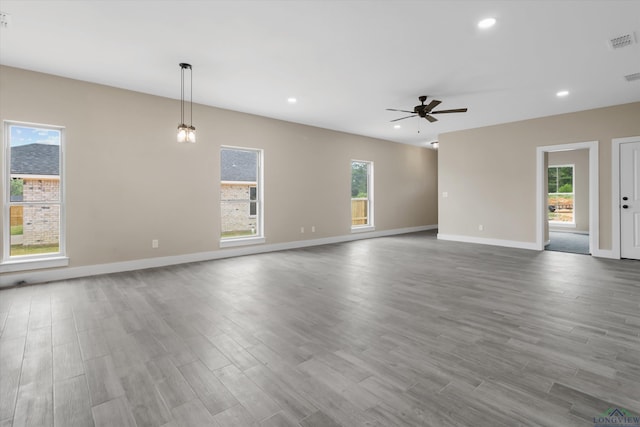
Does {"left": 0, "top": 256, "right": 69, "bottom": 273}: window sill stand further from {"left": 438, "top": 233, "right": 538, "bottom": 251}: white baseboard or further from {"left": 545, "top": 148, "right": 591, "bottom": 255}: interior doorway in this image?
{"left": 545, "top": 148, "right": 591, "bottom": 255}: interior doorway

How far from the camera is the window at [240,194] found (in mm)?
6094

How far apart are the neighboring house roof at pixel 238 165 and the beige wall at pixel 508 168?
4993mm

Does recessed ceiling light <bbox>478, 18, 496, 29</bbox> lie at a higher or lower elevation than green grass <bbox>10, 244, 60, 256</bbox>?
higher

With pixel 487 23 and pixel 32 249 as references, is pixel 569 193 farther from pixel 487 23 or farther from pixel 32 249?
pixel 32 249

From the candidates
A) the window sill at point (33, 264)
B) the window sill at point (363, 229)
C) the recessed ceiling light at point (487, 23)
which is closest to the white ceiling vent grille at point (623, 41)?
the recessed ceiling light at point (487, 23)

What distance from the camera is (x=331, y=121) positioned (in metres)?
6.96

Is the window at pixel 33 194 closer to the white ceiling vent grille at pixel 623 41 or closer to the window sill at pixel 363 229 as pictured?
the window sill at pixel 363 229

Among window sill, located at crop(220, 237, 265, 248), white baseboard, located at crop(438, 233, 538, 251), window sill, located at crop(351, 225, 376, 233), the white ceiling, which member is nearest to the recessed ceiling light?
the white ceiling

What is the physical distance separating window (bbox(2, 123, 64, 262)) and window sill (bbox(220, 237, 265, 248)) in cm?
242

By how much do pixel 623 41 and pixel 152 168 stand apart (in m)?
6.38

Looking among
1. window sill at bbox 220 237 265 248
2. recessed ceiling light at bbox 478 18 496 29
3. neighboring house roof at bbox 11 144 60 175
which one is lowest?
window sill at bbox 220 237 265 248

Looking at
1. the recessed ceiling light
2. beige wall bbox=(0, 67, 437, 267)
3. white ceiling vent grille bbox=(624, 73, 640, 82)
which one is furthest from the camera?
beige wall bbox=(0, 67, 437, 267)

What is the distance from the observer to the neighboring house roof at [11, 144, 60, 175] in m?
4.20

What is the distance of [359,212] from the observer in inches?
344
